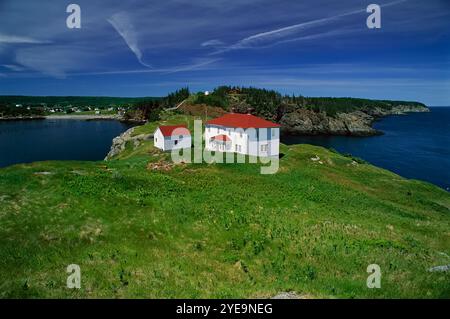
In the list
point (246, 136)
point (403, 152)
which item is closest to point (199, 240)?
point (246, 136)

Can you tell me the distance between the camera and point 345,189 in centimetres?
4272

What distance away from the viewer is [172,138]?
61.7 m

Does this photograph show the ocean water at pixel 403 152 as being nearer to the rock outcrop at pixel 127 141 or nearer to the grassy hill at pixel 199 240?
the grassy hill at pixel 199 240

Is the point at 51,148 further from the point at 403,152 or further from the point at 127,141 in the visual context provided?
the point at 403,152

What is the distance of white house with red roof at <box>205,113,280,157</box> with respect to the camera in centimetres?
5194

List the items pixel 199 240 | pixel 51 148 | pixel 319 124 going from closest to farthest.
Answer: pixel 199 240 < pixel 51 148 < pixel 319 124

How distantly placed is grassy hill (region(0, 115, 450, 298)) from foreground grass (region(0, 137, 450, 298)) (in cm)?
8

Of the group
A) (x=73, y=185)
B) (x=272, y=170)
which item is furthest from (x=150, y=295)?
(x=272, y=170)

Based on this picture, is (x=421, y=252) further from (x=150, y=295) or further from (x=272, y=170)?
(x=272, y=170)

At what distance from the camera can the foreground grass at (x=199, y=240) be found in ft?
52.2

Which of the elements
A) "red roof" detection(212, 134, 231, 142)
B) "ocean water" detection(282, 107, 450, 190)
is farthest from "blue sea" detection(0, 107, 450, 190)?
"red roof" detection(212, 134, 231, 142)

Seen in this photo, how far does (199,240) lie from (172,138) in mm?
41201

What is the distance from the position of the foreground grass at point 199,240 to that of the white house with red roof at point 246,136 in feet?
52.9

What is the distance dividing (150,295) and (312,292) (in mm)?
7207
